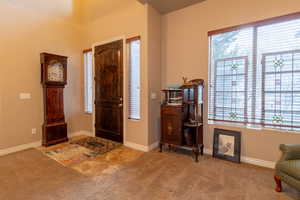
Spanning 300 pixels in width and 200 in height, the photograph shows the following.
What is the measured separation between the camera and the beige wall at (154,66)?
3071 mm

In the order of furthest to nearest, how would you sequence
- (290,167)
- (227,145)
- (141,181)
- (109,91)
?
(109,91)
(227,145)
(141,181)
(290,167)

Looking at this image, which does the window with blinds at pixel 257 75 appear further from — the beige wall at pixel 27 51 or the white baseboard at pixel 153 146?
the beige wall at pixel 27 51

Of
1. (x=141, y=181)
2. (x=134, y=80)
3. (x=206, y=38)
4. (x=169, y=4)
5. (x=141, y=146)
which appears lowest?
(x=141, y=181)

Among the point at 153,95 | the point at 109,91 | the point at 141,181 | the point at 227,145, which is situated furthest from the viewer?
the point at 109,91

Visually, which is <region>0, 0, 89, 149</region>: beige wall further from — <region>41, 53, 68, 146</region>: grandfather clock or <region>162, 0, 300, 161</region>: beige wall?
<region>162, 0, 300, 161</region>: beige wall

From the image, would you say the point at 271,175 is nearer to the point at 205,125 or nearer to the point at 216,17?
the point at 205,125

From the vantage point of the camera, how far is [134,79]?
10.9ft

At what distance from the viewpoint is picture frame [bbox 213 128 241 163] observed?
102 inches

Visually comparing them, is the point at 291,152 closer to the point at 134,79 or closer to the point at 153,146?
the point at 153,146

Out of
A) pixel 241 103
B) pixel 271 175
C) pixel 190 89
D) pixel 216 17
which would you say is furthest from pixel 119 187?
pixel 216 17

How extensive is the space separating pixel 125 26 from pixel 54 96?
220 cm

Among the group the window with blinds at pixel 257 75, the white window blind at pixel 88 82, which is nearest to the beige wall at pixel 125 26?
the white window blind at pixel 88 82

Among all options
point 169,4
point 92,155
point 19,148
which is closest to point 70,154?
point 92,155

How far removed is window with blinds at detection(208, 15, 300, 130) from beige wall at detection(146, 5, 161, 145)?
1059 millimetres
